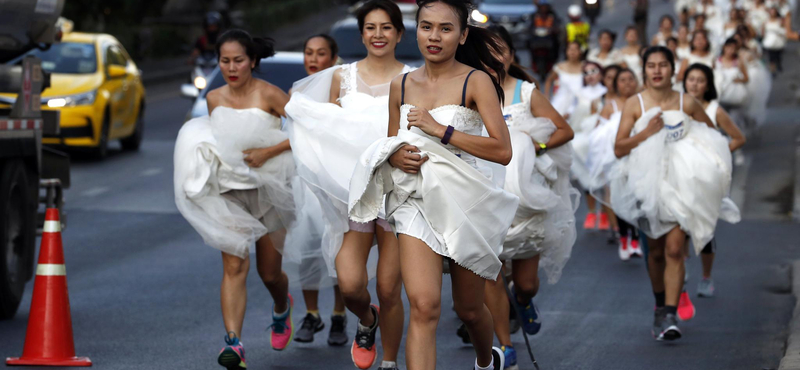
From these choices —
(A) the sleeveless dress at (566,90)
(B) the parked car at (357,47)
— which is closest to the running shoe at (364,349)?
(A) the sleeveless dress at (566,90)

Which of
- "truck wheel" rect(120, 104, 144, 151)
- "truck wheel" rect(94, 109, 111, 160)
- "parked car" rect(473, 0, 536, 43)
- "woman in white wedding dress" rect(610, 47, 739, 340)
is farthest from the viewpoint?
"parked car" rect(473, 0, 536, 43)

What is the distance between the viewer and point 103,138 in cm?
1806

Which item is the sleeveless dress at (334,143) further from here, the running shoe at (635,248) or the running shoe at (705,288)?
the running shoe at (635,248)

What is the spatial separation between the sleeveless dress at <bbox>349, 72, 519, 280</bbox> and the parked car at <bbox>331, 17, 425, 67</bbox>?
41.0 ft

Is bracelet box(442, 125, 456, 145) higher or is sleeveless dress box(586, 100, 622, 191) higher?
bracelet box(442, 125, 456, 145)

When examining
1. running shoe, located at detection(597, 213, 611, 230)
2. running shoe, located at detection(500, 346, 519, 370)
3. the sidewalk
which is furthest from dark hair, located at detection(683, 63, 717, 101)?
the sidewalk

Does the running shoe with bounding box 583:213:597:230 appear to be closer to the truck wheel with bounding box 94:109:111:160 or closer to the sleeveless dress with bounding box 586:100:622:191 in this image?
the sleeveless dress with bounding box 586:100:622:191

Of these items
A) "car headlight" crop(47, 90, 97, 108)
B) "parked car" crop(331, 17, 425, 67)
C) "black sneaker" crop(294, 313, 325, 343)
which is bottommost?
"car headlight" crop(47, 90, 97, 108)

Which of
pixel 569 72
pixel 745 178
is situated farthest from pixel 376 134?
pixel 745 178

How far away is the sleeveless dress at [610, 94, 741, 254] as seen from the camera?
8352mm

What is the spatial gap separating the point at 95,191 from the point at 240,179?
872cm

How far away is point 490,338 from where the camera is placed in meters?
6.16

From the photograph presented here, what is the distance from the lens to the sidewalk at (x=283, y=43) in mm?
33559

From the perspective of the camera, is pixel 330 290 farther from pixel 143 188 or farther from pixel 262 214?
pixel 143 188
